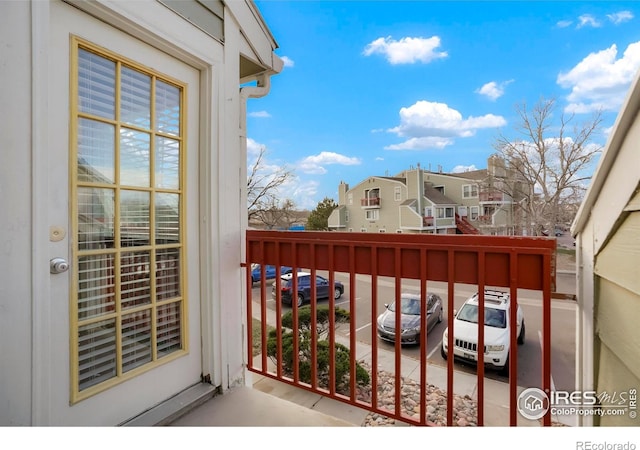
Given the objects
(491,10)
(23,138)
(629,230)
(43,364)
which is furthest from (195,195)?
(491,10)

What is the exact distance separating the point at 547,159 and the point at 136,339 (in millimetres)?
9263

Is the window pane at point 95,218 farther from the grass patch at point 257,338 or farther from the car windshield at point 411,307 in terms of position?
the car windshield at point 411,307

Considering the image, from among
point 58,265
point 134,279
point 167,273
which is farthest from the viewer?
point 167,273

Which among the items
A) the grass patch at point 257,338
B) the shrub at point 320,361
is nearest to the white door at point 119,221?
the shrub at point 320,361

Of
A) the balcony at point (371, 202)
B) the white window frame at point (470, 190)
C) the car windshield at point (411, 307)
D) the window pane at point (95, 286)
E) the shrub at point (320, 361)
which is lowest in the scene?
the shrub at point (320, 361)

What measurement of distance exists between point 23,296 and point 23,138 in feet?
1.59

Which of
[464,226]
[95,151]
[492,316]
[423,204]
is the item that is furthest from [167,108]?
[464,226]

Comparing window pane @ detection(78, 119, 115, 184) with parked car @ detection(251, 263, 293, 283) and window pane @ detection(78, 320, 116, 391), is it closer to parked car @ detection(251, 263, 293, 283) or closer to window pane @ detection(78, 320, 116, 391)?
window pane @ detection(78, 320, 116, 391)

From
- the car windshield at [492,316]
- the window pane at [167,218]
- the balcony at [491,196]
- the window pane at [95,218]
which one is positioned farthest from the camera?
the balcony at [491,196]

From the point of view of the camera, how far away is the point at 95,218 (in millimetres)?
1121

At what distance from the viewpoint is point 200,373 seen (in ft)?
4.91

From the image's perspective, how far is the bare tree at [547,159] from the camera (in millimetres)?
6367

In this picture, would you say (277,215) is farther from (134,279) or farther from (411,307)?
(134,279)
